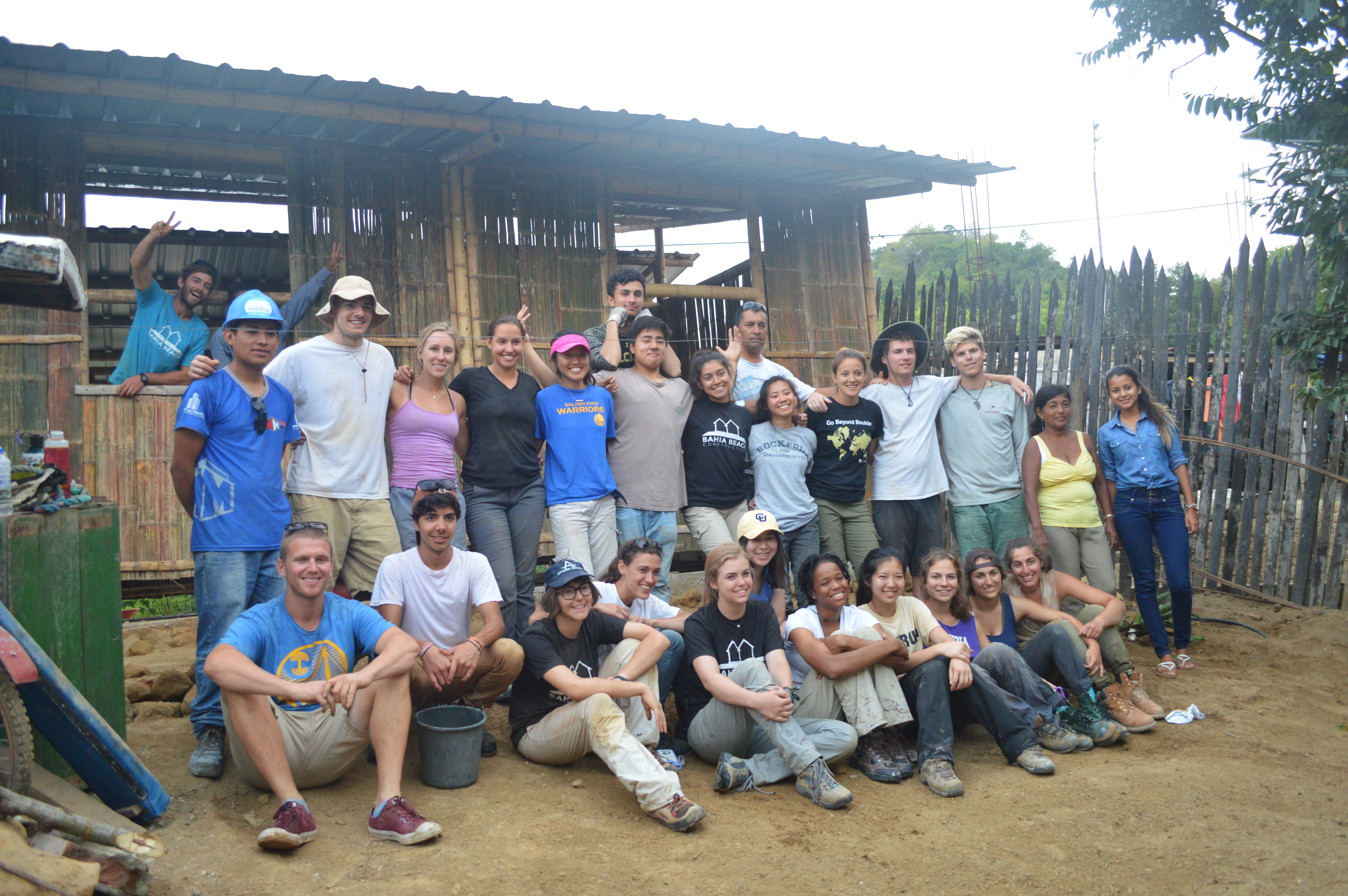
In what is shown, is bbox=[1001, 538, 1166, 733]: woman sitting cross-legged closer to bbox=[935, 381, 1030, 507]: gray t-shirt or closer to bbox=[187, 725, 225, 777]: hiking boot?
bbox=[935, 381, 1030, 507]: gray t-shirt

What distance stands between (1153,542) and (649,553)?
3.44 meters

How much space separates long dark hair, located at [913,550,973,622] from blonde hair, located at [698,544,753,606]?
37.7 inches

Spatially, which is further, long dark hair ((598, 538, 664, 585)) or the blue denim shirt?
the blue denim shirt

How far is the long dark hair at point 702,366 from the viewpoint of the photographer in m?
5.44

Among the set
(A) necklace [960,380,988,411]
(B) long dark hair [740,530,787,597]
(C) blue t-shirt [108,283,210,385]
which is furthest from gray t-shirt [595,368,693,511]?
(C) blue t-shirt [108,283,210,385]

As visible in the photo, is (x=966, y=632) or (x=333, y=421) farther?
(x=966, y=632)

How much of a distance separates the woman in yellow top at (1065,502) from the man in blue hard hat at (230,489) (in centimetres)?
411

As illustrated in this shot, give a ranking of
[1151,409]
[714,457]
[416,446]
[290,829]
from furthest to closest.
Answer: [1151,409], [714,457], [416,446], [290,829]

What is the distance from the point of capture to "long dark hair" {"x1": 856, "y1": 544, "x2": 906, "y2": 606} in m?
4.90

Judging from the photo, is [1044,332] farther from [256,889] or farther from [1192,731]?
[256,889]

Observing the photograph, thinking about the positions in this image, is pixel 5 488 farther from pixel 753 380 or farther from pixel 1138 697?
pixel 1138 697

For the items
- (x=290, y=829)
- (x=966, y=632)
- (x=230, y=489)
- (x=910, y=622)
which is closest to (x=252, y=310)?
(x=230, y=489)

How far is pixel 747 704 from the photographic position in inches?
166

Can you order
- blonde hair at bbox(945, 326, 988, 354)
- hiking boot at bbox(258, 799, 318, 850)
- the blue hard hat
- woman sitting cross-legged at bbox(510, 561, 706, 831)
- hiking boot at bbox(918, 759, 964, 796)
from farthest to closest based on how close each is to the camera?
blonde hair at bbox(945, 326, 988, 354), hiking boot at bbox(918, 759, 964, 796), the blue hard hat, woman sitting cross-legged at bbox(510, 561, 706, 831), hiking boot at bbox(258, 799, 318, 850)
